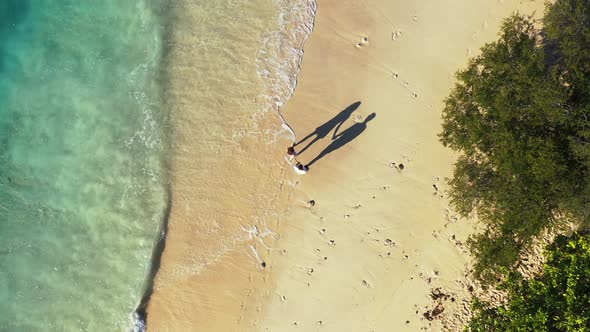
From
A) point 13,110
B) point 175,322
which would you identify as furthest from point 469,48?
point 13,110

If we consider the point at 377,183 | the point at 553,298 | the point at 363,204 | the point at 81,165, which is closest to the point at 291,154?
the point at 363,204

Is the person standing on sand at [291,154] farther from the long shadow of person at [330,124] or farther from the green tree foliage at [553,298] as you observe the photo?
the green tree foliage at [553,298]

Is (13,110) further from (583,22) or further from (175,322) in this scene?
(583,22)

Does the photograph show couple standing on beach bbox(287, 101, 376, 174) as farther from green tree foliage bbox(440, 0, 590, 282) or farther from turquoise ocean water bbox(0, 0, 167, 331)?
turquoise ocean water bbox(0, 0, 167, 331)

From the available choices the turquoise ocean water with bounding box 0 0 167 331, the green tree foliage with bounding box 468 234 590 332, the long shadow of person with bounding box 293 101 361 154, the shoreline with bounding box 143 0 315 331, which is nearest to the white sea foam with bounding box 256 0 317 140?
the shoreline with bounding box 143 0 315 331

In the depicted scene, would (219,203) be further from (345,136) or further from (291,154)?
(345,136)

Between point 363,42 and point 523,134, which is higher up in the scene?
point 523,134

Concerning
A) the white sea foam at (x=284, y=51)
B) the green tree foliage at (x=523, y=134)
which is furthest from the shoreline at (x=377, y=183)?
the green tree foliage at (x=523, y=134)
